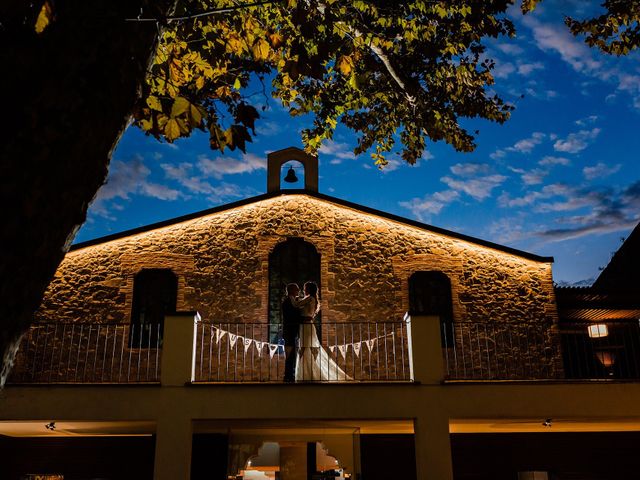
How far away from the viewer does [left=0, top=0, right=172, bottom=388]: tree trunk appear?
1941 mm

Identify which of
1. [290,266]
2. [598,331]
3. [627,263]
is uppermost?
[627,263]

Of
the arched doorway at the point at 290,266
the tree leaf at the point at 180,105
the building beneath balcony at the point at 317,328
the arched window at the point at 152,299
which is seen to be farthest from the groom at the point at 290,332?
the tree leaf at the point at 180,105

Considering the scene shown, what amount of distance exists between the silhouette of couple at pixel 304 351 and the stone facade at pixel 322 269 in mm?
2522

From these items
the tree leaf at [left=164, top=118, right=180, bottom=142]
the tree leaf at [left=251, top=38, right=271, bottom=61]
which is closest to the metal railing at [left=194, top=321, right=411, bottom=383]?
the tree leaf at [left=251, top=38, right=271, bottom=61]

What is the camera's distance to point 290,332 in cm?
1053

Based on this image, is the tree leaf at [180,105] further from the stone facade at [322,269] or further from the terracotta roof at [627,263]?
the terracotta roof at [627,263]

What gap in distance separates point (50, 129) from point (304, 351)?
28.5ft

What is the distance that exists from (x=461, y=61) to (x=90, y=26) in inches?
370

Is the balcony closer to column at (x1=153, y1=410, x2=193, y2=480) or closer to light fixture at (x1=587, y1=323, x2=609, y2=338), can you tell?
light fixture at (x1=587, y1=323, x2=609, y2=338)

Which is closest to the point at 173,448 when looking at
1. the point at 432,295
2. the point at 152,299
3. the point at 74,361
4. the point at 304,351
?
the point at 304,351

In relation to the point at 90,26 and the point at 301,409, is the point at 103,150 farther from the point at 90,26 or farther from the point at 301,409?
the point at 301,409

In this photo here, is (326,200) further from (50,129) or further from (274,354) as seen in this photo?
(50,129)

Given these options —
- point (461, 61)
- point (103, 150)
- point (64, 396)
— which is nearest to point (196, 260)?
point (64, 396)

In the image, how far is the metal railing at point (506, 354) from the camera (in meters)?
12.7
